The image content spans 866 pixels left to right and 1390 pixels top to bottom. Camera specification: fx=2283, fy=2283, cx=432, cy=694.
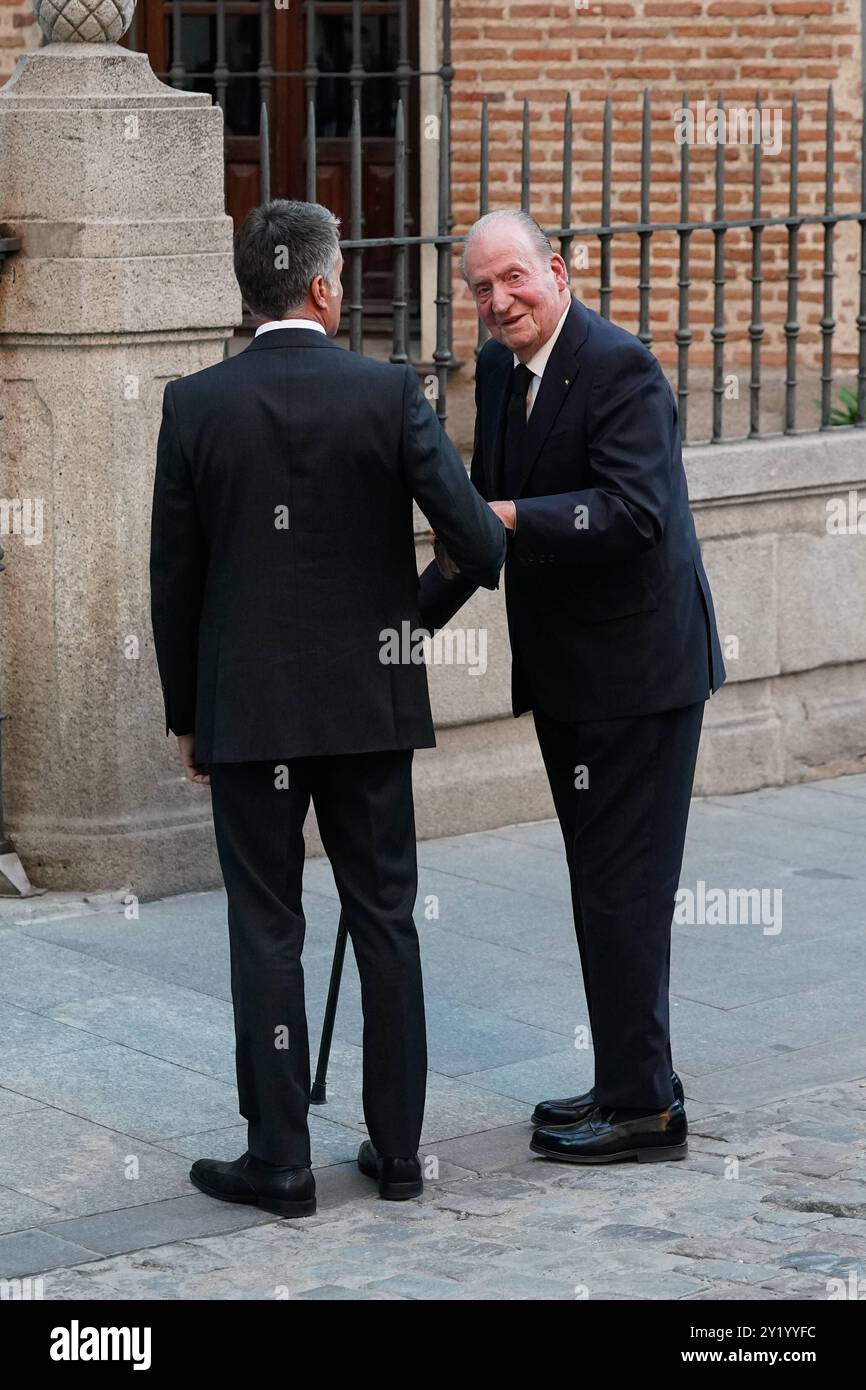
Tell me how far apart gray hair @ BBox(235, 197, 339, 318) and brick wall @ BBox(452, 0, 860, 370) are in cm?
767

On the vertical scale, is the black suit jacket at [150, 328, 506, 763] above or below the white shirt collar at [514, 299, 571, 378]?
below

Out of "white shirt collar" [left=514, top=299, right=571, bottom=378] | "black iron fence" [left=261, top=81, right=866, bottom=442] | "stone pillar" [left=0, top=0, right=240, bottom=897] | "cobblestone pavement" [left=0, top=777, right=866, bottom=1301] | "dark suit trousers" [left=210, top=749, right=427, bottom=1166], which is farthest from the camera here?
"black iron fence" [left=261, top=81, right=866, bottom=442]

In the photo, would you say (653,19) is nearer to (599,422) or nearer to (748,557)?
(748,557)

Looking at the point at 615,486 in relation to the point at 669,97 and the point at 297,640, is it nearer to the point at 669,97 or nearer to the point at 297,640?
the point at 297,640

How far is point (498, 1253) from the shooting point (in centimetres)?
431

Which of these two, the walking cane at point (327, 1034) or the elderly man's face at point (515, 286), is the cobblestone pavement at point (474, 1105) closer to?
the walking cane at point (327, 1034)

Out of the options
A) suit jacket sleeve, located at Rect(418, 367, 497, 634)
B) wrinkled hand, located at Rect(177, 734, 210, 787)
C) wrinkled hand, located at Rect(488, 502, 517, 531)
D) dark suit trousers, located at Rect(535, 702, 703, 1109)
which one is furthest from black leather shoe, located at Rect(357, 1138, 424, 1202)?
wrinkled hand, located at Rect(488, 502, 517, 531)

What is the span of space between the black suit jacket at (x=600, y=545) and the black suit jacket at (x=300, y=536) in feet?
0.80

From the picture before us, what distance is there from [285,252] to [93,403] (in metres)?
2.53

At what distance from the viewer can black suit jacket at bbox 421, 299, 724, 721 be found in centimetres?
466

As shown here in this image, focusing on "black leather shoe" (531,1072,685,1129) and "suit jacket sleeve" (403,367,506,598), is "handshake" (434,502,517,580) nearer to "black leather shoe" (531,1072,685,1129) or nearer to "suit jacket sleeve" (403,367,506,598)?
"suit jacket sleeve" (403,367,506,598)

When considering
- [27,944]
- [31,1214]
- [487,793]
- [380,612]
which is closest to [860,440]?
[487,793]

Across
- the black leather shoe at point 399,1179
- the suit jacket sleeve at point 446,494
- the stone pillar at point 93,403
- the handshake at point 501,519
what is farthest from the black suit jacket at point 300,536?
the stone pillar at point 93,403

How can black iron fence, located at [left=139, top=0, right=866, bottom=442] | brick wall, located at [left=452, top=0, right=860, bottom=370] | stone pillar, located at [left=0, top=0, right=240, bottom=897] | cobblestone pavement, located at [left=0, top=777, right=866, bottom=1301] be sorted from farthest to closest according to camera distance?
brick wall, located at [left=452, top=0, right=860, bottom=370]
black iron fence, located at [left=139, top=0, right=866, bottom=442]
stone pillar, located at [left=0, top=0, right=240, bottom=897]
cobblestone pavement, located at [left=0, top=777, right=866, bottom=1301]
